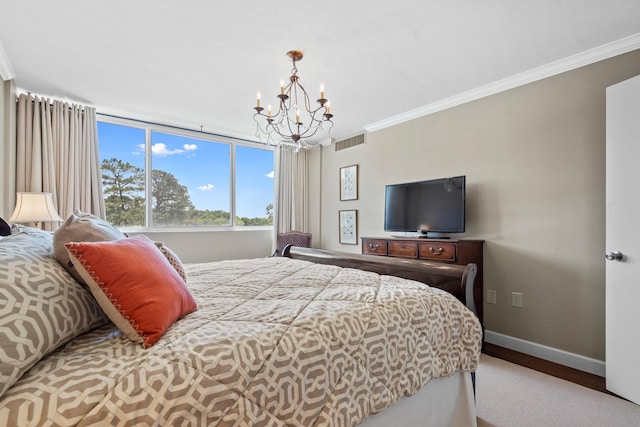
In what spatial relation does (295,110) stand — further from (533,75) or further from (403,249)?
(533,75)

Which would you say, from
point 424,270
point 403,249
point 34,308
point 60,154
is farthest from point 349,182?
point 34,308

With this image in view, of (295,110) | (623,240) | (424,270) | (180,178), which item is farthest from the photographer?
(180,178)

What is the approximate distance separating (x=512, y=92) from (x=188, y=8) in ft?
9.05

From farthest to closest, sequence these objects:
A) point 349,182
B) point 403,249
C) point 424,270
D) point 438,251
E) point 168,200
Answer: point 349,182 → point 168,200 → point 403,249 → point 438,251 → point 424,270

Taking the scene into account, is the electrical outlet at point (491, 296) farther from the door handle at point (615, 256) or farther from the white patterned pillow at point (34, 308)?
the white patterned pillow at point (34, 308)

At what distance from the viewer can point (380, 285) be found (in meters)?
1.59

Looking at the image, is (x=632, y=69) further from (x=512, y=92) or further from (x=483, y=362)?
(x=483, y=362)

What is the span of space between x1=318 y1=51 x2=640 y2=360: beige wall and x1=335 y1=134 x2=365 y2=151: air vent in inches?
44.9

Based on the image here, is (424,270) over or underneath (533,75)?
underneath

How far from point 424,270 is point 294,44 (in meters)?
1.84

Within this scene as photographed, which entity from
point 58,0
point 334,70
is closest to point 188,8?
point 58,0

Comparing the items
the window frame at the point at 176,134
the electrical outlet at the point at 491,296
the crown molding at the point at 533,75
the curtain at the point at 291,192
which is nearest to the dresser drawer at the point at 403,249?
the electrical outlet at the point at 491,296

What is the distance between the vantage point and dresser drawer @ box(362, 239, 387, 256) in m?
3.44

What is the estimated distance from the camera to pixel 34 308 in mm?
784
